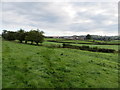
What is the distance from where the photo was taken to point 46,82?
7426 millimetres

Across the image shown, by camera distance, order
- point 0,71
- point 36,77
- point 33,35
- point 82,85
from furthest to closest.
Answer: point 33,35, point 0,71, point 36,77, point 82,85

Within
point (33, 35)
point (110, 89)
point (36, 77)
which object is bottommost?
point (110, 89)

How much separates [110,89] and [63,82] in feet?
9.68

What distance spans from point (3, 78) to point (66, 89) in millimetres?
4070

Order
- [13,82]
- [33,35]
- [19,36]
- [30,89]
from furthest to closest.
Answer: [19,36]
[33,35]
[13,82]
[30,89]

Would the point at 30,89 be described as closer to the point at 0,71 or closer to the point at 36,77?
the point at 36,77

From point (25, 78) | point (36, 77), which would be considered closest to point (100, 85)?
point (36, 77)

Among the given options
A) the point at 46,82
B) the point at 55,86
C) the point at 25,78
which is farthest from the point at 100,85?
the point at 25,78

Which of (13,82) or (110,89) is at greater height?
(13,82)

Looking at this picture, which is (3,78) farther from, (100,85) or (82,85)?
(100,85)

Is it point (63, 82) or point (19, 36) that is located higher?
point (19, 36)

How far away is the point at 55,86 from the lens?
23.0 ft

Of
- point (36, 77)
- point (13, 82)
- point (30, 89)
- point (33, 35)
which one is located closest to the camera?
point (30, 89)

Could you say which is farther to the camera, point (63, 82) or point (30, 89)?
point (63, 82)
